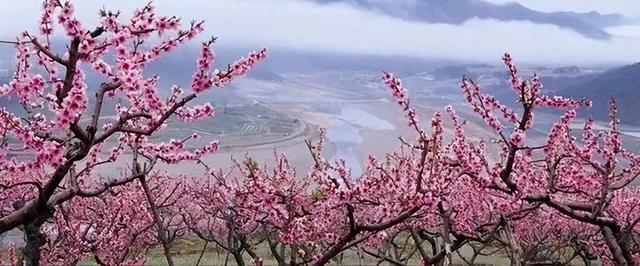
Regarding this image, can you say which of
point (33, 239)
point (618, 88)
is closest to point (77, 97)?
point (33, 239)

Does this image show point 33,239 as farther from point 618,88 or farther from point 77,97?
point 618,88

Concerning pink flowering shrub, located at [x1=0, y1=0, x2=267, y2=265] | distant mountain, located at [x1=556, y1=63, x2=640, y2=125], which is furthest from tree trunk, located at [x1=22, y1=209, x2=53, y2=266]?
distant mountain, located at [x1=556, y1=63, x2=640, y2=125]

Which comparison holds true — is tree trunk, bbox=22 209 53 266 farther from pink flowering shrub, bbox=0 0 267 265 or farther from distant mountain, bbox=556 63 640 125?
distant mountain, bbox=556 63 640 125

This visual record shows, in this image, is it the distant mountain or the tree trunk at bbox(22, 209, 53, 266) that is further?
the distant mountain

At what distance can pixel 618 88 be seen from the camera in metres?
74.8

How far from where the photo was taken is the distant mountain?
233 feet

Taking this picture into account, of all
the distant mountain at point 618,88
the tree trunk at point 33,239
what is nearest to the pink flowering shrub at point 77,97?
the tree trunk at point 33,239

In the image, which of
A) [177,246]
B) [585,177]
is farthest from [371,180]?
[177,246]

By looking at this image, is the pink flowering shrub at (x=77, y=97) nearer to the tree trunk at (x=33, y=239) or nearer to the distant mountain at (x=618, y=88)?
the tree trunk at (x=33, y=239)

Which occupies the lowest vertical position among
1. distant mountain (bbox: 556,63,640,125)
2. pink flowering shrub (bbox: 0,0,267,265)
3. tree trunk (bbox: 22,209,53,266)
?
distant mountain (bbox: 556,63,640,125)

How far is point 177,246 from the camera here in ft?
83.6

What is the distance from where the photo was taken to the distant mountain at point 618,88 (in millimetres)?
71000

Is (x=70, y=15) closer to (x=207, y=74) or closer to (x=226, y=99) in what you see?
(x=207, y=74)

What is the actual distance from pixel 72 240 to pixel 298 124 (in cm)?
6001
